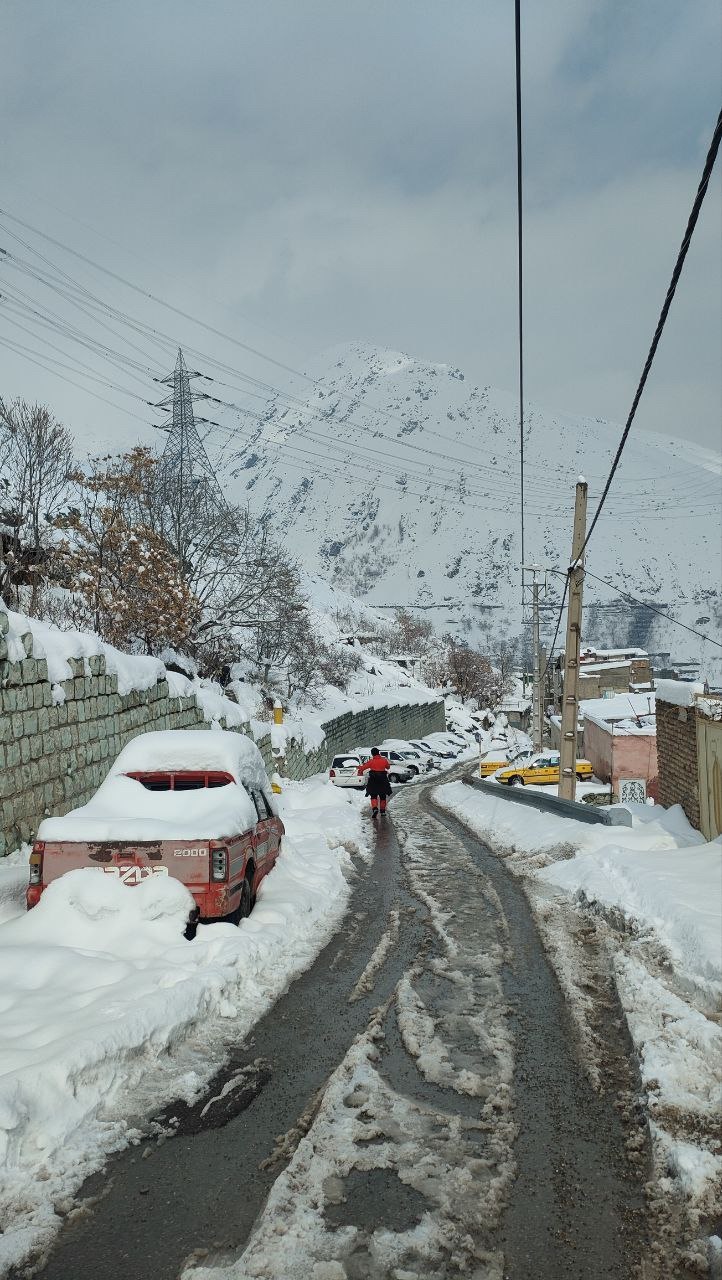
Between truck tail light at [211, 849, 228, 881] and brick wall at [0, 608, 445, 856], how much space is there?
12.1 feet

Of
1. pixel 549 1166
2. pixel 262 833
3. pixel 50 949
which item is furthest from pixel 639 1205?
pixel 262 833

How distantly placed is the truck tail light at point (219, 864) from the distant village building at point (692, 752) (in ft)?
28.1

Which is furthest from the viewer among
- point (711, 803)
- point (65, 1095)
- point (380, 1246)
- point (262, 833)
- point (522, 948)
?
point (711, 803)

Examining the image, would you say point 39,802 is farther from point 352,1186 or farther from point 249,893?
point 352,1186

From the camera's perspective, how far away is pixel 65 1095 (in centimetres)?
437

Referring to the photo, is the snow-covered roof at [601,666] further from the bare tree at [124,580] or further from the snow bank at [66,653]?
the snow bank at [66,653]

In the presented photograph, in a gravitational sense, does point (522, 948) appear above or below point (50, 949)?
below

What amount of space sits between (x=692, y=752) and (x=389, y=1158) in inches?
486

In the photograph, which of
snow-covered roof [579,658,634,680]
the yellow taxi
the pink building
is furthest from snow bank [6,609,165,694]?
snow-covered roof [579,658,634,680]

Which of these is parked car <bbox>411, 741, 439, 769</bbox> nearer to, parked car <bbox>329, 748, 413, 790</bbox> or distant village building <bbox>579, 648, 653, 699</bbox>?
parked car <bbox>329, 748, 413, 790</bbox>

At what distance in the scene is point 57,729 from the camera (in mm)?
11625

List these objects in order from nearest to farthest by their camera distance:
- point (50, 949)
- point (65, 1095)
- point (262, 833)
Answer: point (65, 1095) → point (50, 949) → point (262, 833)

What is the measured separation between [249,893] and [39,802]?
12.7 ft

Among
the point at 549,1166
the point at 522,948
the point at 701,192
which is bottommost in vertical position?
the point at 522,948
